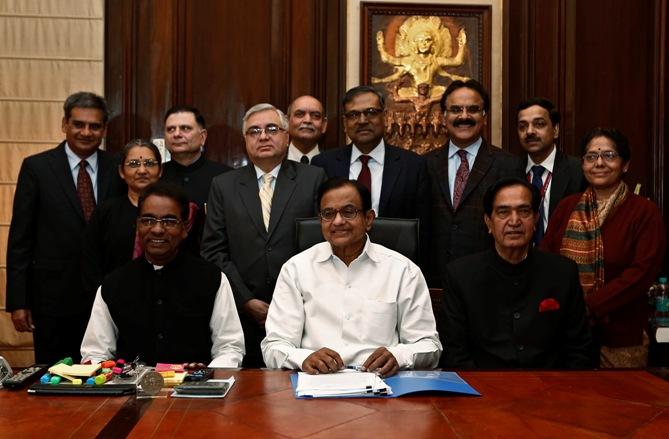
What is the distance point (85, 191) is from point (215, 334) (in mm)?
1404

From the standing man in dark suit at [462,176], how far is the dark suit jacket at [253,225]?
1.94 feet

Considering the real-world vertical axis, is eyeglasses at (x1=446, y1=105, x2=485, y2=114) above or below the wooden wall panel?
below

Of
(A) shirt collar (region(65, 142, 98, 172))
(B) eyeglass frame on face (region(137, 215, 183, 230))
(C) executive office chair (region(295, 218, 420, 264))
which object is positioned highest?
(A) shirt collar (region(65, 142, 98, 172))

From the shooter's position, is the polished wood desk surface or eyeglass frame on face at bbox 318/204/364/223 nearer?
the polished wood desk surface

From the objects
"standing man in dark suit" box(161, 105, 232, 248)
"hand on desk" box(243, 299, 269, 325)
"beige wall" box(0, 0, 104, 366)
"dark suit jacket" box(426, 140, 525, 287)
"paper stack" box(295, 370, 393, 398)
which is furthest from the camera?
"beige wall" box(0, 0, 104, 366)

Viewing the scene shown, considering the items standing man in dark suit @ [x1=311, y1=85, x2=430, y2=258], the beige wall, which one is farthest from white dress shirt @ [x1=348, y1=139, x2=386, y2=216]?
the beige wall

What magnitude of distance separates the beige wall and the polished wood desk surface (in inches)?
115

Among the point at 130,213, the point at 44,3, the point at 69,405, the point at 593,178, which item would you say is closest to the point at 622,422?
the point at 69,405

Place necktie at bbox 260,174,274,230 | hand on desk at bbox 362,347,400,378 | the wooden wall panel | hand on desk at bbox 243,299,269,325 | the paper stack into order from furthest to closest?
the wooden wall panel < necktie at bbox 260,174,274,230 < hand on desk at bbox 243,299,269,325 < hand on desk at bbox 362,347,400,378 < the paper stack

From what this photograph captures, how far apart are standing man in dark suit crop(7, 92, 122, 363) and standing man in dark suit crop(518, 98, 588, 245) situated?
1.99 metres

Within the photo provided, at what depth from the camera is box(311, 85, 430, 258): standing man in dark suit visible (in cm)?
355

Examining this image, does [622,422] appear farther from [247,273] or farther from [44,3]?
[44,3]

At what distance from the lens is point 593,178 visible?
339 centimetres

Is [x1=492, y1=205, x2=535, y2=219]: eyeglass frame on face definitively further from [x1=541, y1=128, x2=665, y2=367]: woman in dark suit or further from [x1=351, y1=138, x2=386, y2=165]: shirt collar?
[x1=351, y1=138, x2=386, y2=165]: shirt collar
